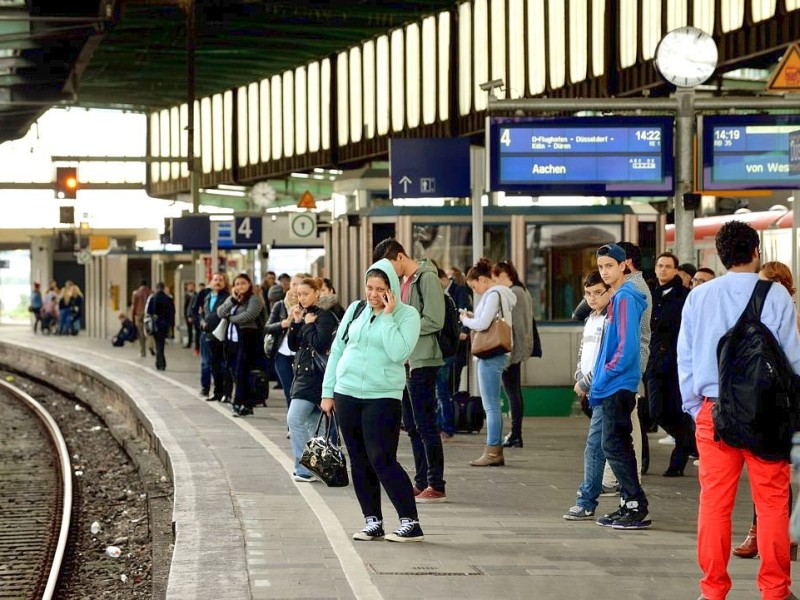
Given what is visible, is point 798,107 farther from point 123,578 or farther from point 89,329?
point 89,329

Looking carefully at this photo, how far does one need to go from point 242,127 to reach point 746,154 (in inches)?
1441

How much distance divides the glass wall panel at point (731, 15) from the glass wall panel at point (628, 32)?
2636 millimetres

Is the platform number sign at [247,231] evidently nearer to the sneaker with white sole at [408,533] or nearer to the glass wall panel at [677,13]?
the glass wall panel at [677,13]

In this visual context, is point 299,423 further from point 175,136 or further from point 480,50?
point 175,136

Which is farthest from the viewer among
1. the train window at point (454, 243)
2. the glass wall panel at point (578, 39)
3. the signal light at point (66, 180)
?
the signal light at point (66, 180)

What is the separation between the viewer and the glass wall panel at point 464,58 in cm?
3250

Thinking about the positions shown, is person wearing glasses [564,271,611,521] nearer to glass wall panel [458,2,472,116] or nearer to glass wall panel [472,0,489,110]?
glass wall panel [472,0,489,110]

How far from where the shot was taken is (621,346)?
8.38m

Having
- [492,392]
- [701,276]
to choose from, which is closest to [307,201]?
[701,276]

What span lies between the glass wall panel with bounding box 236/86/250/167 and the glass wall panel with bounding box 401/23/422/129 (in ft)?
43.7

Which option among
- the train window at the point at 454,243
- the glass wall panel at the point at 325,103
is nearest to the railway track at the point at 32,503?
the train window at the point at 454,243

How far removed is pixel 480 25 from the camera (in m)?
31.9

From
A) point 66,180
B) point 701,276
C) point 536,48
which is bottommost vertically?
point 701,276

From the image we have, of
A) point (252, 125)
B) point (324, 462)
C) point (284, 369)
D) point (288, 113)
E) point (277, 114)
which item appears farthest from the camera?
point (252, 125)
